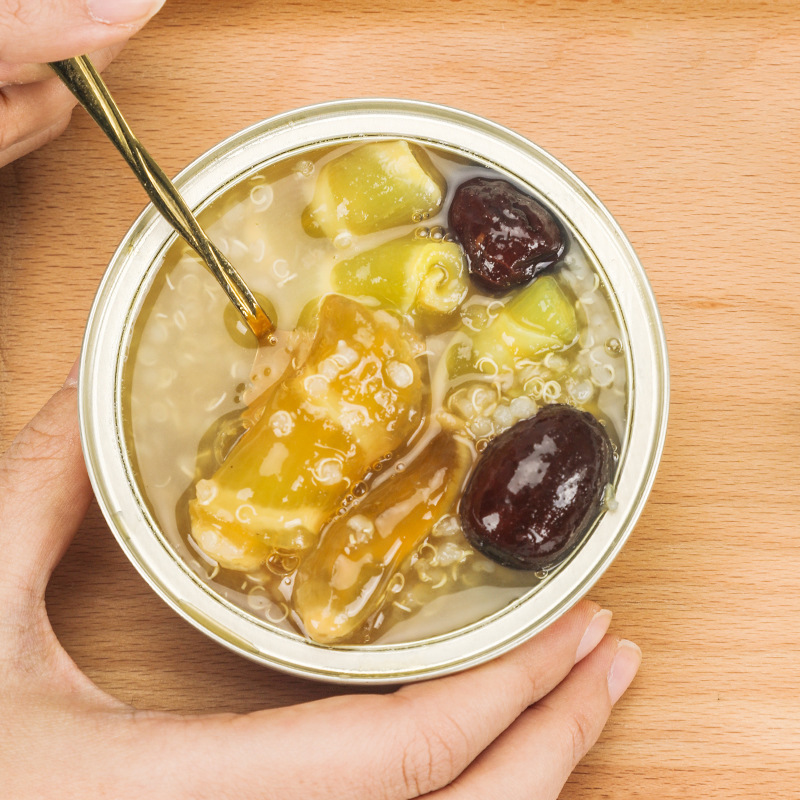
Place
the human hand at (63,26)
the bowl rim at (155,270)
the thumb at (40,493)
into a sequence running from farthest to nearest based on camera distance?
the thumb at (40,493) → the bowl rim at (155,270) → the human hand at (63,26)

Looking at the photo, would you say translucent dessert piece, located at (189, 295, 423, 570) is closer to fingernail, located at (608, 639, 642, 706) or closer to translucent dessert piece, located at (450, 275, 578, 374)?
translucent dessert piece, located at (450, 275, 578, 374)

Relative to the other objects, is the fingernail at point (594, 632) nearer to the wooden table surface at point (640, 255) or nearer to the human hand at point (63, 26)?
the wooden table surface at point (640, 255)

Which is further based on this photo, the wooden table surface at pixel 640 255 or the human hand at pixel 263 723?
the wooden table surface at pixel 640 255

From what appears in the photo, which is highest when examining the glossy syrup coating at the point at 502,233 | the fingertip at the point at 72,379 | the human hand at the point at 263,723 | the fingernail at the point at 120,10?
the fingernail at the point at 120,10

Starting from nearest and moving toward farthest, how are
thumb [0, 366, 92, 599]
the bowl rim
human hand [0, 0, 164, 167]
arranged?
human hand [0, 0, 164, 167]
the bowl rim
thumb [0, 366, 92, 599]

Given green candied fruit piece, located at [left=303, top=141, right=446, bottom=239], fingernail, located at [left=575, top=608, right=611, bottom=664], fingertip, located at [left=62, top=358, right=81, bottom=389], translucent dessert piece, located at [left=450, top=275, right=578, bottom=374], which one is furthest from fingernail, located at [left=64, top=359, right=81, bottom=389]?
fingernail, located at [left=575, top=608, right=611, bottom=664]

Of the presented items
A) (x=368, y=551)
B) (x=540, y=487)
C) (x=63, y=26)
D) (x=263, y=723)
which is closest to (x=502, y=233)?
(x=540, y=487)

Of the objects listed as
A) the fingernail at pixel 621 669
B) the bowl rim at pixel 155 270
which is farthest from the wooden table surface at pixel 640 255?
the bowl rim at pixel 155 270

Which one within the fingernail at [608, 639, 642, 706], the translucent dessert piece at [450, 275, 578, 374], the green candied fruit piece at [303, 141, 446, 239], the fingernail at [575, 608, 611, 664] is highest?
the green candied fruit piece at [303, 141, 446, 239]
